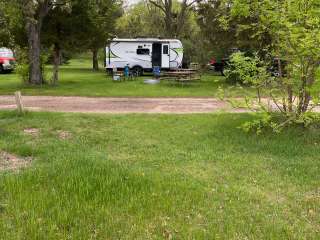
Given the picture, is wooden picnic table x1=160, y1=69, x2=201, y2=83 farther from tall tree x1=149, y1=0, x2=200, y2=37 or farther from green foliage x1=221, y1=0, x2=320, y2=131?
tall tree x1=149, y1=0, x2=200, y2=37

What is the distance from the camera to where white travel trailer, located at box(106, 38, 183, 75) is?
1222 inches

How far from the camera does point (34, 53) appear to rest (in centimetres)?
2045

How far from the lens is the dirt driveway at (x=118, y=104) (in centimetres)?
1341

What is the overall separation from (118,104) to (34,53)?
7589mm

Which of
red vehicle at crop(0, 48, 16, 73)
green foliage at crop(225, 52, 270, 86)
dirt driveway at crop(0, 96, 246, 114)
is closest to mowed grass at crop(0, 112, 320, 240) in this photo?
green foliage at crop(225, 52, 270, 86)

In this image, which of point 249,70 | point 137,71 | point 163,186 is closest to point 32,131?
point 249,70

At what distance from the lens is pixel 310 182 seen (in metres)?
6.28

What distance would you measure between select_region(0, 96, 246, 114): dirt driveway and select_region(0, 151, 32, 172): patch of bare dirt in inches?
225

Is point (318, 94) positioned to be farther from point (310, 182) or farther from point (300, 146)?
point (310, 182)

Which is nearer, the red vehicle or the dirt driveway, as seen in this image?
the dirt driveway

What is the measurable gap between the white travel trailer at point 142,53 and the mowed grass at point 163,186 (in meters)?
21.9

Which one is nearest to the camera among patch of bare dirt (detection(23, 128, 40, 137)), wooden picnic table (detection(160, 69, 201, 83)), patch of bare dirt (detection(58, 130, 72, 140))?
patch of bare dirt (detection(58, 130, 72, 140))

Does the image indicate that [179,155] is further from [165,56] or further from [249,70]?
[165,56]

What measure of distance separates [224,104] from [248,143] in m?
6.47
